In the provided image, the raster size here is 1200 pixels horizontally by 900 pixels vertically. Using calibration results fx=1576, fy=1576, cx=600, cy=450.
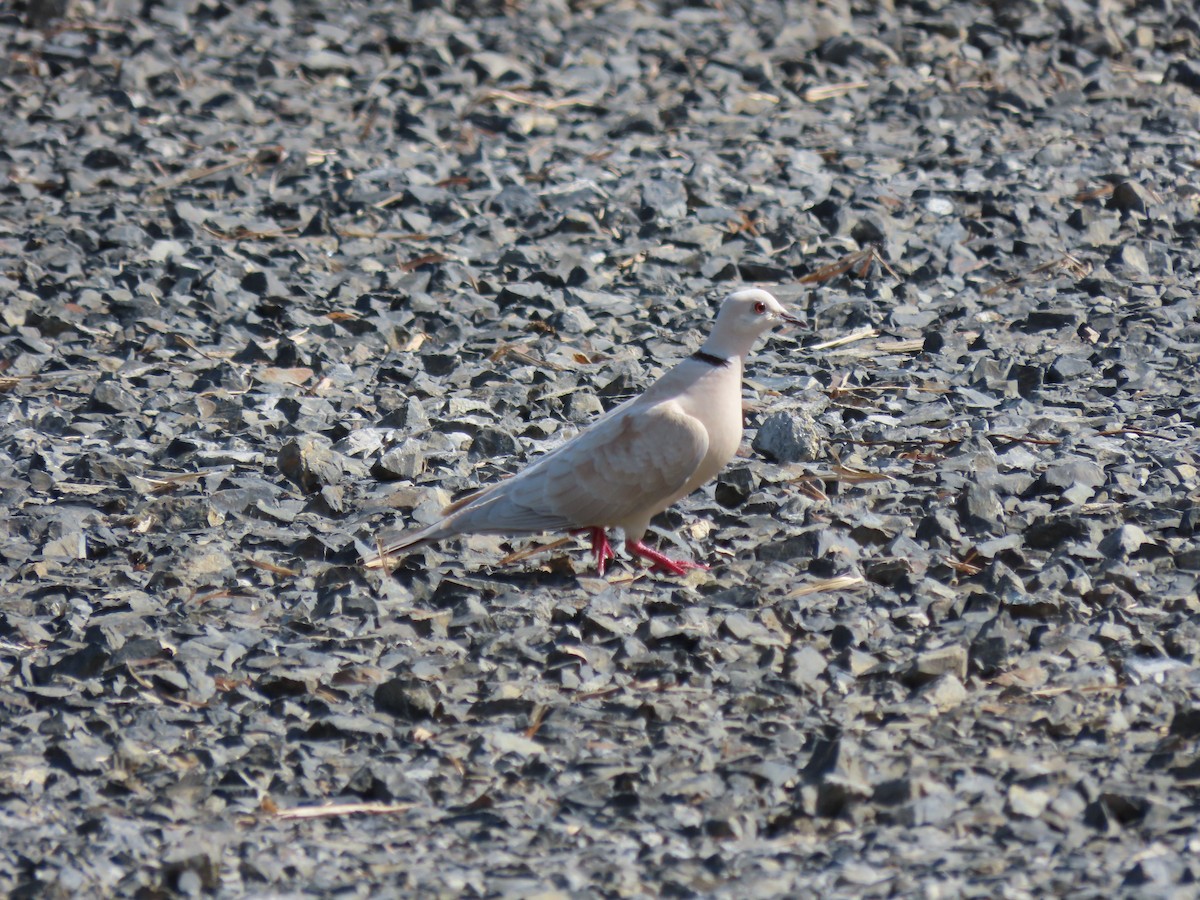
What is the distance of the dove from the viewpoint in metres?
5.02

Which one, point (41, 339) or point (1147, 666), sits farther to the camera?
point (41, 339)

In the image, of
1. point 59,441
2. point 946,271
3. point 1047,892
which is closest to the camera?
point 1047,892

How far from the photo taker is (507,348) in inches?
272

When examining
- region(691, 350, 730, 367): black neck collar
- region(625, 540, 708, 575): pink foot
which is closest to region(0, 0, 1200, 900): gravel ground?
region(625, 540, 708, 575): pink foot

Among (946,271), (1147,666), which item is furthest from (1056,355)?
(1147,666)

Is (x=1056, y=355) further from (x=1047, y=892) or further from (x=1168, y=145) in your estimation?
(x=1047, y=892)

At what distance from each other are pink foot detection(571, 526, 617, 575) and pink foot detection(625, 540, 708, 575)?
0.27ft

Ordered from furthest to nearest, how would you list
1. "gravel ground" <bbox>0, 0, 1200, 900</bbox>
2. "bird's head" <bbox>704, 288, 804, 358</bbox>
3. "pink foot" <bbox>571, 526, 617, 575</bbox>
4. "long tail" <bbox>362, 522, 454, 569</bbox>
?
"bird's head" <bbox>704, 288, 804, 358</bbox> → "pink foot" <bbox>571, 526, 617, 575</bbox> → "long tail" <bbox>362, 522, 454, 569</bbox> → "gravel ground" <bbox>0, 0, 1200, 900</bbox>

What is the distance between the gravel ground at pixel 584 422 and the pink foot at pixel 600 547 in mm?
91

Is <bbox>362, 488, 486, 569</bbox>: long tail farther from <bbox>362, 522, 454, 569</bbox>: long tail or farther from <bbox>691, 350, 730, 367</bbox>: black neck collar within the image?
<bbox>691, 350, 730, 367</bbox>: black neck collar

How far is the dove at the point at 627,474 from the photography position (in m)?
5.02

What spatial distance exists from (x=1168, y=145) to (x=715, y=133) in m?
2.59

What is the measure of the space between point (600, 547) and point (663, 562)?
0.27m

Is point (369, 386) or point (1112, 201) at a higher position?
point (1112, 201)
